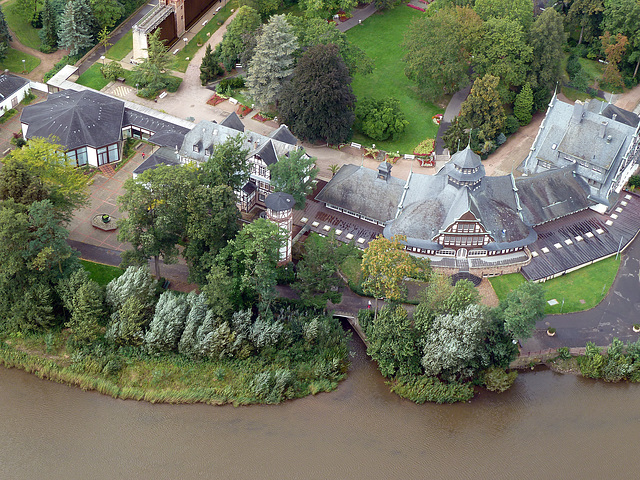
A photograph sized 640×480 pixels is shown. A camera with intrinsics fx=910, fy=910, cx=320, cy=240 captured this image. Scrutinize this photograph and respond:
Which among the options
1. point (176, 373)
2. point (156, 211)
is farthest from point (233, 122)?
point (176, 373)

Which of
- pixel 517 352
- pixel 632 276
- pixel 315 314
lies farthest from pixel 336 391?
pixel 632 276

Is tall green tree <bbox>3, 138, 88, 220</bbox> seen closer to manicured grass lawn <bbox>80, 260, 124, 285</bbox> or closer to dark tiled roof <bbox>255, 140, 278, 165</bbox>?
manicured grass lawn <bbox>80, 260, 124, 285</bbox>

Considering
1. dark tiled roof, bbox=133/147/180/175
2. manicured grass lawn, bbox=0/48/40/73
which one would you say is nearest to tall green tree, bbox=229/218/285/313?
dark tiled roof, bbox=133/147/180/175

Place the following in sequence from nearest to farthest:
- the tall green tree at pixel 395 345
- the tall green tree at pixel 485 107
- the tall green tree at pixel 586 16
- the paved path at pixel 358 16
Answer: the tall green tree at pixel 395 345
the tall green tree at pixel 485 107
the tall green tree at pixel 586 16
the paved path at pixel 358 16

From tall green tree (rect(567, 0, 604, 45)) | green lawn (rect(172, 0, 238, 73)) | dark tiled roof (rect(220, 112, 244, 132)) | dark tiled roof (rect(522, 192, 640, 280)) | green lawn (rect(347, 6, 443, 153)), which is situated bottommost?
green lawn (rect(172, 0, 238, 73))

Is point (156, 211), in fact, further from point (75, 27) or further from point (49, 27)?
point (49, 27)

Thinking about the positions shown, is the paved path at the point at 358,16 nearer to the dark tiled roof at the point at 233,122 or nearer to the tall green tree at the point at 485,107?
the tall green tree at the point at 485,107

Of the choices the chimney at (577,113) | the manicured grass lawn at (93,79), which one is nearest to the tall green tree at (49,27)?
the manicured grass lawn at (93,79)
